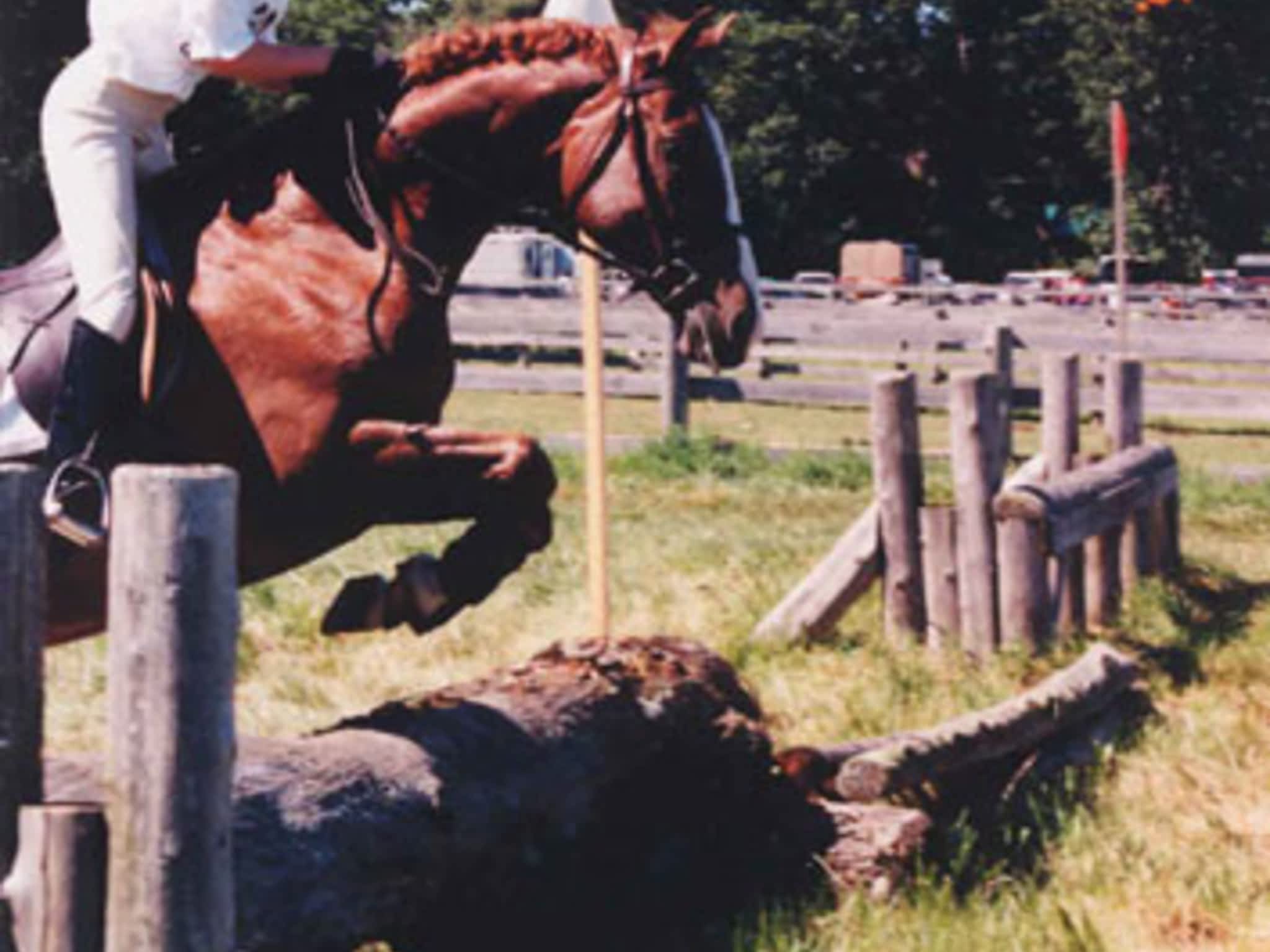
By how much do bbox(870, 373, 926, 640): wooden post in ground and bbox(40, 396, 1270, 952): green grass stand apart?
6.7 inches

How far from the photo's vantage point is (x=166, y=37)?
15.7ft

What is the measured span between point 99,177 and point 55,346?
0.41m

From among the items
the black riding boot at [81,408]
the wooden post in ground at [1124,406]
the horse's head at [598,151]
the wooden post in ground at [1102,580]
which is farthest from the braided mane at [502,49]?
the wooden post in ground at [1124,406]

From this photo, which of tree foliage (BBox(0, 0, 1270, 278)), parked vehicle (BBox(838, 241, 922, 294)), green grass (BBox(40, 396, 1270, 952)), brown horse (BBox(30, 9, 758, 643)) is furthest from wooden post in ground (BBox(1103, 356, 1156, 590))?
tree foliage (BBox(0, 0, 1270, 278))

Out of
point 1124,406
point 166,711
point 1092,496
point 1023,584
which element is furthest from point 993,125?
point 166,711

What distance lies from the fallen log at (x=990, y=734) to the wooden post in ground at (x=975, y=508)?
0.67 meters

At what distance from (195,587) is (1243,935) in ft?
9.66

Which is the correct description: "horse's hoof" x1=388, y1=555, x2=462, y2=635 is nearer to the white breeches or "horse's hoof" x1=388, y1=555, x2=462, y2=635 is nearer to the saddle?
the saddle

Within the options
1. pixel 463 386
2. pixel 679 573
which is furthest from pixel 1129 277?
pixel 679 573

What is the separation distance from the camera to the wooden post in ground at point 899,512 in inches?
314

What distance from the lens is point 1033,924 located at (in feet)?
15.8

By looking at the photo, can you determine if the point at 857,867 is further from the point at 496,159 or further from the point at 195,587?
the point at 195,587

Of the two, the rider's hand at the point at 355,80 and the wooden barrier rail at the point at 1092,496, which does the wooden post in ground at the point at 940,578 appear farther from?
the rider's hand at the point at 355,80

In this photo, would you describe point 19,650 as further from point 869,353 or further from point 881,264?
point 881,264
